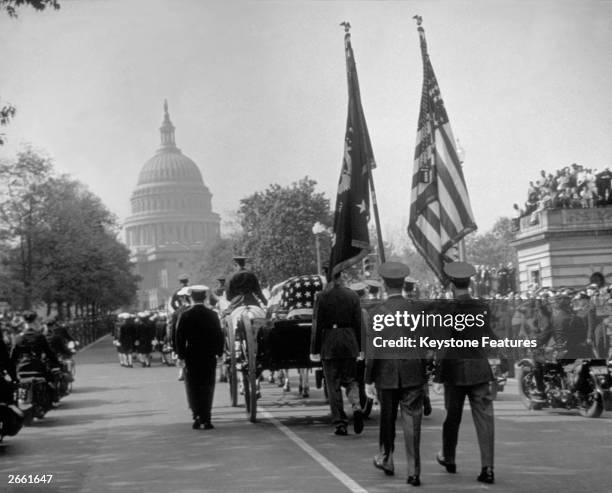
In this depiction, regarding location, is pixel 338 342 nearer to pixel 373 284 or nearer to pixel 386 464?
pixel 386 464

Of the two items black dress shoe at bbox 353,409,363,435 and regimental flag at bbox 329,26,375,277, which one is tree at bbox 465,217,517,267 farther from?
black dress shoe at bbox 353,409,363,435

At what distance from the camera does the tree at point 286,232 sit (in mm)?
56156

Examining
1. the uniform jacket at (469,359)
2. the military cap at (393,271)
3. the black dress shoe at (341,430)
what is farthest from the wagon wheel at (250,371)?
the uniform jacket at (469,359)

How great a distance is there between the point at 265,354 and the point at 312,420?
1.10m

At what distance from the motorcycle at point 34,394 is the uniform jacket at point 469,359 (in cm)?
836

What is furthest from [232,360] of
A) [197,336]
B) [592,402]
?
[592,402]

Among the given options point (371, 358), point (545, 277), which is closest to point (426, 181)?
point (371, 358)

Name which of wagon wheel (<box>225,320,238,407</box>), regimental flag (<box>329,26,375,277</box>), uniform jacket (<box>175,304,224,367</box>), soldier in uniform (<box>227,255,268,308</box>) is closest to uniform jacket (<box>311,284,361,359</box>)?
regimental flag (<box>329,26,375,277</box>)

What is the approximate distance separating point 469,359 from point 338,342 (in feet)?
10.7

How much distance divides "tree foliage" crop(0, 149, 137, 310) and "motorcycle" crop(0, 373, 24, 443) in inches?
1375

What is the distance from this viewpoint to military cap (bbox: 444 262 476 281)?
9.05 m

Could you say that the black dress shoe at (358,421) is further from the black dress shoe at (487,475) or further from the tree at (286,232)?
the tree at (286,232)

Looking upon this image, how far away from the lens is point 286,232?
56906mm

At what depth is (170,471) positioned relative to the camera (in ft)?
31.9
